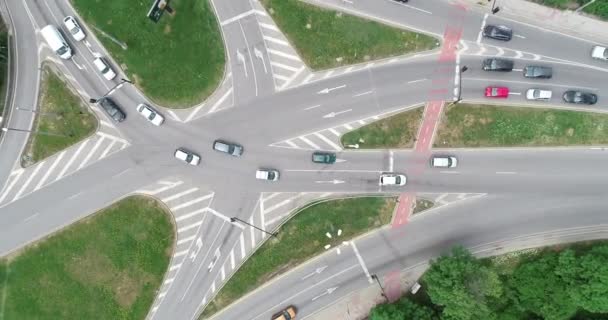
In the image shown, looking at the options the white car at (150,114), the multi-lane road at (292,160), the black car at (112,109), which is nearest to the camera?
the white car at (150,114)

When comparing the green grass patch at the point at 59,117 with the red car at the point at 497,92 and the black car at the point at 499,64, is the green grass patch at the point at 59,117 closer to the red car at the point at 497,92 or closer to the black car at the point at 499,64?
the red car at the point at 497,92

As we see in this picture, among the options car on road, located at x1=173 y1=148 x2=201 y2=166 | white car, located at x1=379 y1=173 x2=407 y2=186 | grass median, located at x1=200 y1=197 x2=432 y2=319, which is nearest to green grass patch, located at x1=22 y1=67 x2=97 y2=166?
car on road, located at x1=173 y1=148 x2=201 y2=166

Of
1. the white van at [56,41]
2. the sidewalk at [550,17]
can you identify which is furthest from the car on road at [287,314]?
the sidewalk at [550,17]

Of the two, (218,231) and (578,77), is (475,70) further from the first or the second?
(218,231)

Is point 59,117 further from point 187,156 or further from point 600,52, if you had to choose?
point 600,52

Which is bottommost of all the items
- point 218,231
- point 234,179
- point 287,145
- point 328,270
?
point 328,270

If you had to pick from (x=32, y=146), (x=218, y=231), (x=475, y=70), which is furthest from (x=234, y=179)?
(x=475, y=70)

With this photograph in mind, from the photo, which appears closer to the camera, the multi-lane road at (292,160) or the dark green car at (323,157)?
the dark green car at (323,157)
